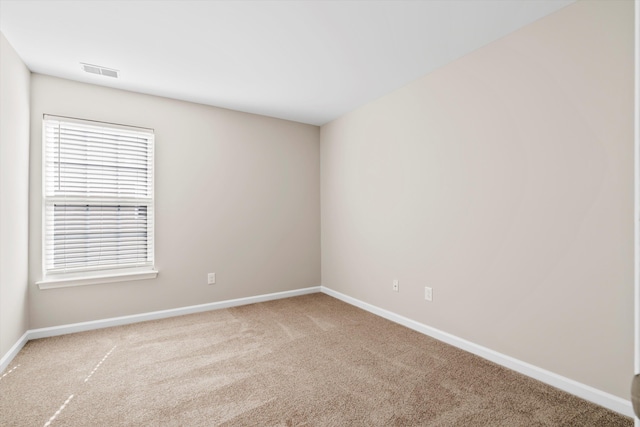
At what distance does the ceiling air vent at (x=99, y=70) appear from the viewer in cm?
265

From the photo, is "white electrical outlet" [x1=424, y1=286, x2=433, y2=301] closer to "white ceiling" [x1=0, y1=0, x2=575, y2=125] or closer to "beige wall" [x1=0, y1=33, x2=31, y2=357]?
"white ceiling" [x1=0, y1=0, x2=575, y2=125]

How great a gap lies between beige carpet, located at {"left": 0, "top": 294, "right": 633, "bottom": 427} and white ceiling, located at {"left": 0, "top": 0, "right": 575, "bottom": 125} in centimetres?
238

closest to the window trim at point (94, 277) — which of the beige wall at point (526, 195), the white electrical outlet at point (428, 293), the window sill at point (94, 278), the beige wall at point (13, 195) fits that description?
the window sill at point (94, 278)

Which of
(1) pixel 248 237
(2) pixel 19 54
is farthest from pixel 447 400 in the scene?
(2) pixel 19 54

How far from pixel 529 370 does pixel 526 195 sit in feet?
3.89

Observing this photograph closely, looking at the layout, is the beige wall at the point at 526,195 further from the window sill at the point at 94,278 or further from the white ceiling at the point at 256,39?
the window sill at the point at 94,278

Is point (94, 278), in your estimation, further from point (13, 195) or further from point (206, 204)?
point (206, 204)

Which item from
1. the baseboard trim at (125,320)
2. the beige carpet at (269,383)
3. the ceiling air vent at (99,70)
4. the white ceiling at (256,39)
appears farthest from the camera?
the ceiling air vent at (99,70)

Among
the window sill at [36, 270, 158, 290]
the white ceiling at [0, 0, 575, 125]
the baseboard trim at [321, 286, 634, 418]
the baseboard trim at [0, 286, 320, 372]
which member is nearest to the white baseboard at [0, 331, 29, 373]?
the baseboard trim at [0, 286, 320, 372]

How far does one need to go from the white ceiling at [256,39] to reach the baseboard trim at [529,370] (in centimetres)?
231

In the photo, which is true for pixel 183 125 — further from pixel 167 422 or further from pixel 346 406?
pixel 346 406

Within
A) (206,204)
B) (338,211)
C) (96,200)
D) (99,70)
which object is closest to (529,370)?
(338,211)

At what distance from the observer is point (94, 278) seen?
2.99 meters

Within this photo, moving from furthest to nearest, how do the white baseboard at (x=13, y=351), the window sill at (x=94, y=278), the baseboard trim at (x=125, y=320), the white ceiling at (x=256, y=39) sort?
the window sill at (x=94, y=278) < the baseboard trim at (x=125, y=320) < the white baseboard at (x=13, y=351) < the white ceiling at (x=256, y=39)
